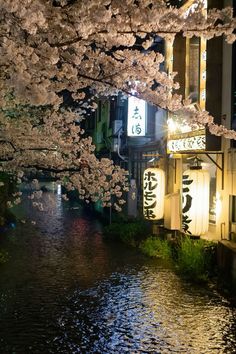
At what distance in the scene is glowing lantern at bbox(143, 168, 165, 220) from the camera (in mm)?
17719

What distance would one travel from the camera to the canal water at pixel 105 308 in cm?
915

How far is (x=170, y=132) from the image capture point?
1855 centimetres

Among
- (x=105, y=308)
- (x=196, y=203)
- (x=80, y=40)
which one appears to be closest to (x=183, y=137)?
(x=196, y=203)

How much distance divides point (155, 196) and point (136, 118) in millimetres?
5946

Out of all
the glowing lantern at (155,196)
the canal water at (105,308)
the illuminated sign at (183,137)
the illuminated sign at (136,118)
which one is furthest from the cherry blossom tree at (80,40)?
the illuminated sign at (136,118)

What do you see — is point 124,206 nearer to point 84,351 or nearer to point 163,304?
point 163,304

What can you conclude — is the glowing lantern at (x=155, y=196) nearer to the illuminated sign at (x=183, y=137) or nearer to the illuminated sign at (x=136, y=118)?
the illuminated sign at (x=183, y=137)

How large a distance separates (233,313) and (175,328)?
180cm

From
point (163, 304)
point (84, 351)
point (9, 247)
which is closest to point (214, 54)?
point (163, 304)

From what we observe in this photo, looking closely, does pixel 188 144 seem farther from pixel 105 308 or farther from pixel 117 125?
pixel 117 125

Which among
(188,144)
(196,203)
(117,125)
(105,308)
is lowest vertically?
(105,308)

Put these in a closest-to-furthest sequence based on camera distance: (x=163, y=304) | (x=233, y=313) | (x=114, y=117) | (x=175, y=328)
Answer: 1. (x=175, y=328)
2. (x=233, y=313)
3. (x=163, y=304)
4. (x=114, y=117)

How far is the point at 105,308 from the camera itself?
11469 mm

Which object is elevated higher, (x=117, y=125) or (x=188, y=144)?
(x=117, y=125)
